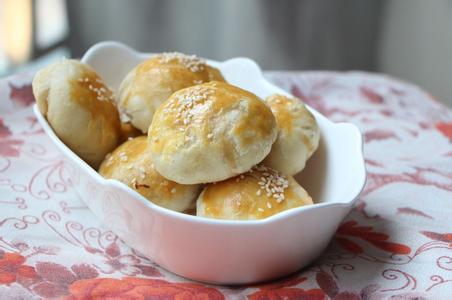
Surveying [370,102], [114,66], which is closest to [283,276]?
[114,66]

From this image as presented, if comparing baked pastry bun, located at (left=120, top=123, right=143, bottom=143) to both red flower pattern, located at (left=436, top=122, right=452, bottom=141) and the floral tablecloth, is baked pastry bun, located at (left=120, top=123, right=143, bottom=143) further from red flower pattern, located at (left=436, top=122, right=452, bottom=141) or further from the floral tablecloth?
red flower pattern, located at (left=436, top=122, right=452, bottom=141)

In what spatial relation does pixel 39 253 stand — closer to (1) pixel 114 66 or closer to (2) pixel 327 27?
(1) pixel 114 66

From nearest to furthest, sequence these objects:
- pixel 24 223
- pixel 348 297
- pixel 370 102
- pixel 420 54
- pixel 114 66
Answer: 1. pixel 348 297
2. pixel 24 223
3. pixel 114 66
4. pixel 370 102
5. pixel 420 54

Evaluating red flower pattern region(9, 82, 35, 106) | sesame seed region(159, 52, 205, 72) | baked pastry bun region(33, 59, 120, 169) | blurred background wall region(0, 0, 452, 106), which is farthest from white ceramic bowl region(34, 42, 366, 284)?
blurred background wall region(0, 0, 452, 106)

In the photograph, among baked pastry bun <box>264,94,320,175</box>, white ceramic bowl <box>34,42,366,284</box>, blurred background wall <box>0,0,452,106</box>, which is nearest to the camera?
white ceramic bowl <box>34,42,366,284</box>

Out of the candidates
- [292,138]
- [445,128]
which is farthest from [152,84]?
[445,128]

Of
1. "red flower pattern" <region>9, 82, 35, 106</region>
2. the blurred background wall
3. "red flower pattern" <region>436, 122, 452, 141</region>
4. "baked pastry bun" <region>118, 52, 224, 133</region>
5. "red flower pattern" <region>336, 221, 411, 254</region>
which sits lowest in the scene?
the blurred background wall

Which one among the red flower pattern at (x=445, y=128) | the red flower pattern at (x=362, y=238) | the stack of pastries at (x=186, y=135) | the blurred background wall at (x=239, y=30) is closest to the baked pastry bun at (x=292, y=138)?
the stack of pastries at (x=186, y=135)
